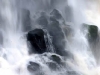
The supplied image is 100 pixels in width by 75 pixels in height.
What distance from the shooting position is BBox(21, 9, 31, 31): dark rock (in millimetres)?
28609

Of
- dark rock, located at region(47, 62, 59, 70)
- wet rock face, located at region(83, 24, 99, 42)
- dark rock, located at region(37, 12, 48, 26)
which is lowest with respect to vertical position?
dark rock, located at region(47, 62, 59, 70)

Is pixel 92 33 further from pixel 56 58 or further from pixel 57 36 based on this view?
pixel 56 58

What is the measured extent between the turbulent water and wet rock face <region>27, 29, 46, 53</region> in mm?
547

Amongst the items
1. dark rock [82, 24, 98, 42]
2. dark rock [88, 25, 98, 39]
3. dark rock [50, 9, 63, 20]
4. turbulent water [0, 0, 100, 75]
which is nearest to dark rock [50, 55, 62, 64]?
turbulent water [0, 0, 100, 75]

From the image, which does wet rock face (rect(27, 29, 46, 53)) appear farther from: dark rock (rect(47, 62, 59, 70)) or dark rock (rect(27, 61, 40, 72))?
dark rock (rect(27, 61, 40, 72))

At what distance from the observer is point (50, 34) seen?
27.2 meters

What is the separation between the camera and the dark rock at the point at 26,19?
28.6 meters

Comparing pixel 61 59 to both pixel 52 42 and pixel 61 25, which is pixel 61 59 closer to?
pixel 52 42

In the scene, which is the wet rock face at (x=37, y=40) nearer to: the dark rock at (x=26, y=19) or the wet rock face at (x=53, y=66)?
the wet rock face at (x=53, y=66)

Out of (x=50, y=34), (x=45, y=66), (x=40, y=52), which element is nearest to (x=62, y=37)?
(x=50, y=34)

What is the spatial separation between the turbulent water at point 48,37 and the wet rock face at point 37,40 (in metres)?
0.55

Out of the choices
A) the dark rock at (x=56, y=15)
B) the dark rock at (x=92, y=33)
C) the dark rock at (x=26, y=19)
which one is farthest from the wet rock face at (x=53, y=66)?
the dark rock at (x=56, y=15)

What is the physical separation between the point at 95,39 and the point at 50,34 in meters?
4.52

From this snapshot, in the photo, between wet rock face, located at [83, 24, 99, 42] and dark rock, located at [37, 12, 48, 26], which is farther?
wet rock face, located at [83, 24, 99, 42]
